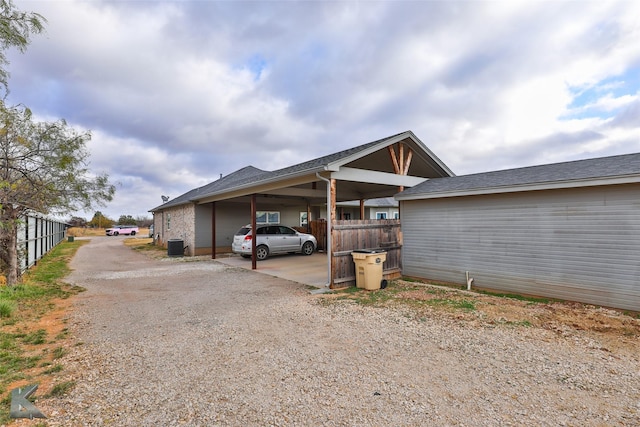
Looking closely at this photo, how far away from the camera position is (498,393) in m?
2.83

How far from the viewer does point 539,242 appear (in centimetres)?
→ 657

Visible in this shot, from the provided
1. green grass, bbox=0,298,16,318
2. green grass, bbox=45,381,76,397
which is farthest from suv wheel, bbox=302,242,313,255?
green grass, bbox=45,381,76,397

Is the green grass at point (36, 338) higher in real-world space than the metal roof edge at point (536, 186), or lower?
lower

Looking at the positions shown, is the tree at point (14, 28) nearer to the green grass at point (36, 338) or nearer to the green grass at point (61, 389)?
the green grass at point (36, 338)

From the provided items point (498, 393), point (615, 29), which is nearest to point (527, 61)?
point (615, 29)

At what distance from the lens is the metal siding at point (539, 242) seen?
18.0 feet

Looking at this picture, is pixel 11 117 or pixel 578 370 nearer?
pixel 578 370

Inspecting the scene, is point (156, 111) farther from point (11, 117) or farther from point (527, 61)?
point (527, 61)

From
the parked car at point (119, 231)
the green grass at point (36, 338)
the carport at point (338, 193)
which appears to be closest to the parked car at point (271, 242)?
the carport at point (338, 193)

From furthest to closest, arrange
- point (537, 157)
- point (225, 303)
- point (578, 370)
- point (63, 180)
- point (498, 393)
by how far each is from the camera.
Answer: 1. point (537, 157)
2. point (63, 180)
3. point (225, 303)
4. point (578, 370)
5. point (498, 393)

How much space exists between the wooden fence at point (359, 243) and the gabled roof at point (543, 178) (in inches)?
49.1

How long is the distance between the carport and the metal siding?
53.0 inches

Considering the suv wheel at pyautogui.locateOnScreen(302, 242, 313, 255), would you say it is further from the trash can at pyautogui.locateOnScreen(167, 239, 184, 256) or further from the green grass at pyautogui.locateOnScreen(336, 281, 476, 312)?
the green grass at pyautogui.locateOnScreen(336, 281, 476, 312)

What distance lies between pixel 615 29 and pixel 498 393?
33.5 ft
